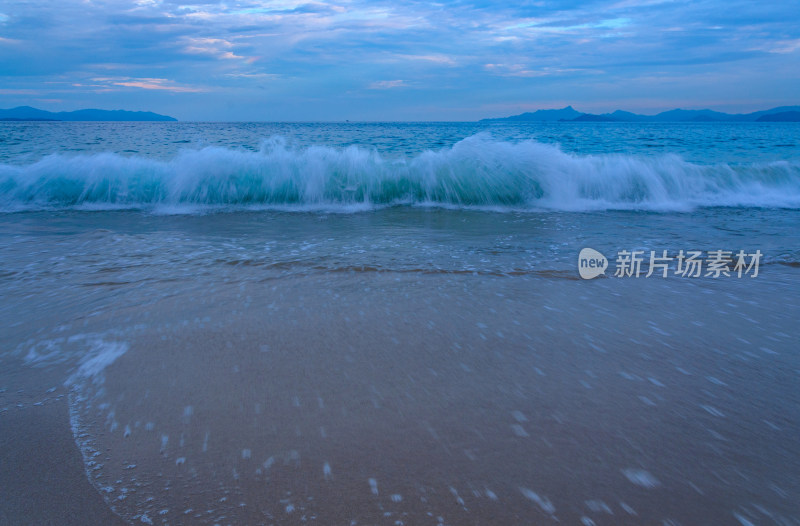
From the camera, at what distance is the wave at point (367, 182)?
8531 millimetres

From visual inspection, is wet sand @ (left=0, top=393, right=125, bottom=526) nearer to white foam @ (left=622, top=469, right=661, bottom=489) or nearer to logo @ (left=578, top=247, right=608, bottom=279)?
white foam @ (left=622, top=469, right=661, bottom=489)

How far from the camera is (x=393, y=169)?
30.6 ft

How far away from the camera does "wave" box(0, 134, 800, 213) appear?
8.53 metres

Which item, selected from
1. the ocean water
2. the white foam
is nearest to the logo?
the ocean water

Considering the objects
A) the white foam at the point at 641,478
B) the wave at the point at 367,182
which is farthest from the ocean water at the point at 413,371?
the wave at the point at 367,182

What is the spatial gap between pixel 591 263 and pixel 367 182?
5405 mm

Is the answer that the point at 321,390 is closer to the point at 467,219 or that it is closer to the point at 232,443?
the point at 232,443

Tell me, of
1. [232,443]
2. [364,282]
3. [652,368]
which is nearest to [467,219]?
[364,282]

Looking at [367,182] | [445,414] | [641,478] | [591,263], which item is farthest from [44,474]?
[367,182]

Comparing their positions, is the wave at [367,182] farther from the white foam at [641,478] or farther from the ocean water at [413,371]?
the white foam at [641,478]

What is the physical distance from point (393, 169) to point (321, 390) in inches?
295

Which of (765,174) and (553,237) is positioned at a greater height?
(765,174)

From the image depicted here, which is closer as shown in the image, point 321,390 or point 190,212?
point 321,390

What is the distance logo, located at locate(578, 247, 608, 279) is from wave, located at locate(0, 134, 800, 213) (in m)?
→ 3.36
